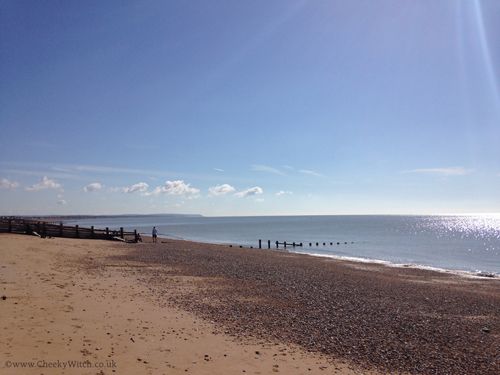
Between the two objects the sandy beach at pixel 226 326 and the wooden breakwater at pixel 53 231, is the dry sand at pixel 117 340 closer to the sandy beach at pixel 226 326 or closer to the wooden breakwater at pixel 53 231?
the sandy beach at pixel 226 326

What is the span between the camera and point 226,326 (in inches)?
423

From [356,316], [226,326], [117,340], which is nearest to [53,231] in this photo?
[226,326]

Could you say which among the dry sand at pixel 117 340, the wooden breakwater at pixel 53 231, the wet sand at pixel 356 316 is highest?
the wooden breakwater at pixel 53 231

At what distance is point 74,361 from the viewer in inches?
290

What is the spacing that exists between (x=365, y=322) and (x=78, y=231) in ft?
110

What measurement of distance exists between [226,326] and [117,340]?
9.77 feet

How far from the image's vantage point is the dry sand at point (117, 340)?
7488 millimetres

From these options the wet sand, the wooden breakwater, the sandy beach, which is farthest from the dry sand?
the wooden breakwater

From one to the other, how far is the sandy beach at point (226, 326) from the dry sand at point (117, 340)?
0.02 meters

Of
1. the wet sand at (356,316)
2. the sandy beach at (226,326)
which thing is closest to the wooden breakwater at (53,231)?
the sandy beach at (226,326)

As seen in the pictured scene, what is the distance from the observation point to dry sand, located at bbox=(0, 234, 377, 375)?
7.49 metres

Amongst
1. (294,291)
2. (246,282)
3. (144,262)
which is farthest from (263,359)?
(144,262)

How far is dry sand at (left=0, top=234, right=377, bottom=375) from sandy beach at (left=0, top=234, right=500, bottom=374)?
0.02 meters

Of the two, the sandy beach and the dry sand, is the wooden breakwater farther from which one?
A: the dry sand
